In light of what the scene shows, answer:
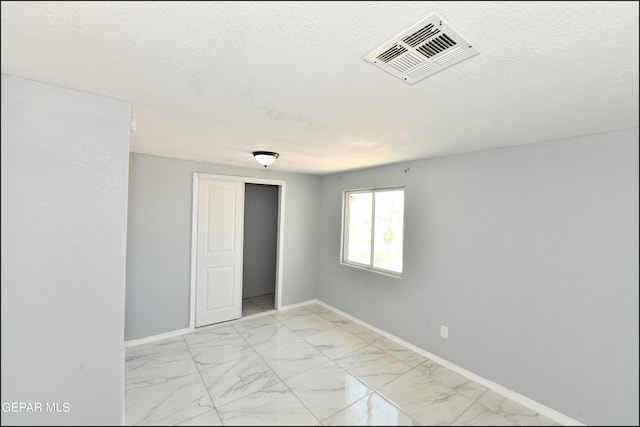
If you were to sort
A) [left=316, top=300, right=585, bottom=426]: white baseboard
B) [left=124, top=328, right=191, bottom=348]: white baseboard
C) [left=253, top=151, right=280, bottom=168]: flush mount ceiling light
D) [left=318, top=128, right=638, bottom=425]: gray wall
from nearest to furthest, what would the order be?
1. [left=318, top=128, right=638, bottom=425]: gray wall
2. [left=316, top=300, right=585, bottom=426]: white baseboard
3. [left=253, top=151, right=280, bottom=168]: flush mount ceiling light
4. [left=124, top=328, right=191, bottom=348]: white baseboard

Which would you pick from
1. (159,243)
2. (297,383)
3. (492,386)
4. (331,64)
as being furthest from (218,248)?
(492,386)

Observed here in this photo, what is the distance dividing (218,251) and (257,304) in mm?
1286

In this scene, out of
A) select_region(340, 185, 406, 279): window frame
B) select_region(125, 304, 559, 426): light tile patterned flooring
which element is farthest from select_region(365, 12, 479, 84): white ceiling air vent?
select_region(340, 185, 406, 279): window frame

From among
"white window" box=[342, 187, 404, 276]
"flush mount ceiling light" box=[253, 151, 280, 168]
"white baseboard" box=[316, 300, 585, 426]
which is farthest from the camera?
"white window" box=[342, 187, 404, 276]

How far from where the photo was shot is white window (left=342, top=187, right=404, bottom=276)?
2.98 metres

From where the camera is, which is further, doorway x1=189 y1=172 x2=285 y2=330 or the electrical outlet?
doorway x1=189 y1=172 x2=285 y2=330

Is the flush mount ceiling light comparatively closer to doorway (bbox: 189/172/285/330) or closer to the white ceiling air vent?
doorway (bbox: 189/172/285/330)

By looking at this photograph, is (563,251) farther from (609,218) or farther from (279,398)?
(279,398)

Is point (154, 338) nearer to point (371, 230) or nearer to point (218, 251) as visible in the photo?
point (218, 251)

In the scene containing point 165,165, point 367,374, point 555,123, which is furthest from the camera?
point 165,165

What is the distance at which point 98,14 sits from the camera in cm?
81

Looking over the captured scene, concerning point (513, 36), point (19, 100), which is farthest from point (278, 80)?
point (19, 100)

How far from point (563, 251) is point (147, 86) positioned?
2.33m

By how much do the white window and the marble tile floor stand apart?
1436 millimetres
